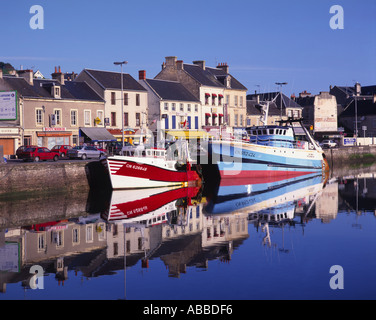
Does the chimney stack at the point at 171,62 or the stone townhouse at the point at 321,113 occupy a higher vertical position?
the chimney stack at the point at 171,62

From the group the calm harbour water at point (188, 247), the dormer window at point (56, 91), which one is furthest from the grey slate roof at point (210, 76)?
the calm harbour water at point (188, 247)

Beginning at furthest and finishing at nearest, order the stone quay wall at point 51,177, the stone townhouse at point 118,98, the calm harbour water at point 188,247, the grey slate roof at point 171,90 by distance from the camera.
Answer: the grey slate roof at point 171,90
the stone townhouse at point 118,98
the stone quay wall at point 51,177
the calm harbour water at point 188,247

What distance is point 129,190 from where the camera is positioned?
123ft

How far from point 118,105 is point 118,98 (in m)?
0.71

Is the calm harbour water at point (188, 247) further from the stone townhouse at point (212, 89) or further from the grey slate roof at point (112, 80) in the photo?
the stone townhouse at point (212, 89)

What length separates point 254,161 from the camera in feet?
152

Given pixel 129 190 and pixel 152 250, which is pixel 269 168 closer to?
pixel 129 190

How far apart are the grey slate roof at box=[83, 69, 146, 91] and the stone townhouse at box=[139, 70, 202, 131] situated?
162 cm

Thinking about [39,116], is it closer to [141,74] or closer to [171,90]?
[141,74]

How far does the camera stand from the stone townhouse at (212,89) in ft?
232

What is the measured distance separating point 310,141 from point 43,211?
110ft

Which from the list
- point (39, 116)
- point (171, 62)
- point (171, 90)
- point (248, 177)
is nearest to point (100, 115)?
point (39, 116)

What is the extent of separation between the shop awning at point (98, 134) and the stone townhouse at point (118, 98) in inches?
46.8

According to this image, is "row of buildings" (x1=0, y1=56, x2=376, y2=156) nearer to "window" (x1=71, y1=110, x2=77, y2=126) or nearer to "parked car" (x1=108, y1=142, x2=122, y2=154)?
"window" (x1=71, y1=110, x2=77, y2=126)
